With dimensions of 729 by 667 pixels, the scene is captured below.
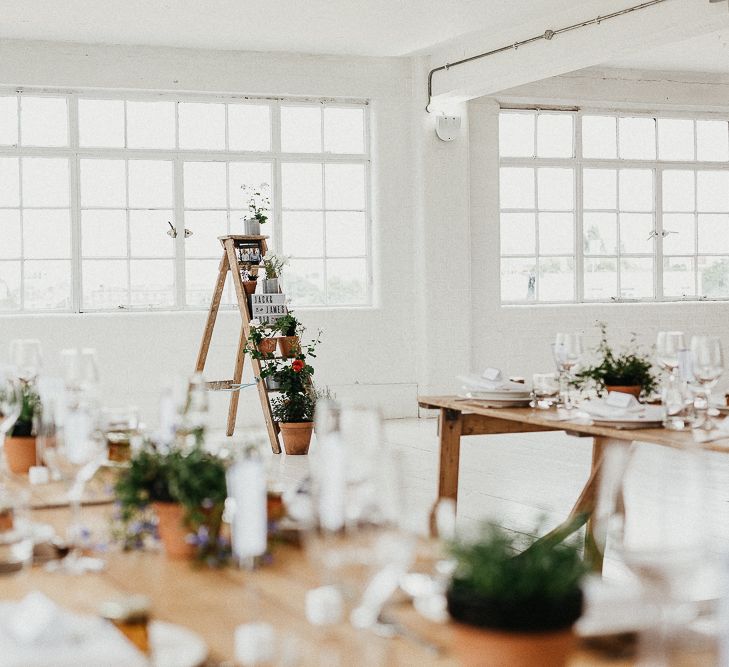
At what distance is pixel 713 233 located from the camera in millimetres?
11078

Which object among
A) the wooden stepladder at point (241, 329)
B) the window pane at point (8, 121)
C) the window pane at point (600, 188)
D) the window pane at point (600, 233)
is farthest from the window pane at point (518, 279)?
the window pane at point (8, 121)

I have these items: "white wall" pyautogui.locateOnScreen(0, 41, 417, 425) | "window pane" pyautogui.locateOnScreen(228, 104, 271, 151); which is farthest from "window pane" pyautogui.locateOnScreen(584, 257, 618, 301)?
"window pane" pyautogui.locateOnScreen(228, 104, 271, 151)

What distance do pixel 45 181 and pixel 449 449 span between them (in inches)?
215

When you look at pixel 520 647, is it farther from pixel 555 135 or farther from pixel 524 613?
pixel 555 135

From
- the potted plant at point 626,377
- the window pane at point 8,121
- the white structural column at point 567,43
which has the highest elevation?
the white structural column at point 567,43

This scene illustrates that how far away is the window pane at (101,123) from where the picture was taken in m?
9.08

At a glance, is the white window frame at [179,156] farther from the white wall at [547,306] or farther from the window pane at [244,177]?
the white wall at [547,306]

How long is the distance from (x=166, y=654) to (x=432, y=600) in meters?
0.34

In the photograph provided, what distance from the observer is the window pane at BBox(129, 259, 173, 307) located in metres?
9.26

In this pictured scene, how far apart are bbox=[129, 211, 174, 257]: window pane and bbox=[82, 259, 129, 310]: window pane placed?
7.7 inches

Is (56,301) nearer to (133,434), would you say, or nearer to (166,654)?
(133,434)

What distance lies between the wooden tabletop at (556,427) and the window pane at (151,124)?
17.4ft

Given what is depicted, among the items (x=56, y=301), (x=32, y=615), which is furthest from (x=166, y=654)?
(x=56, y=301)

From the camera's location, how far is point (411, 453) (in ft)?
25.1
